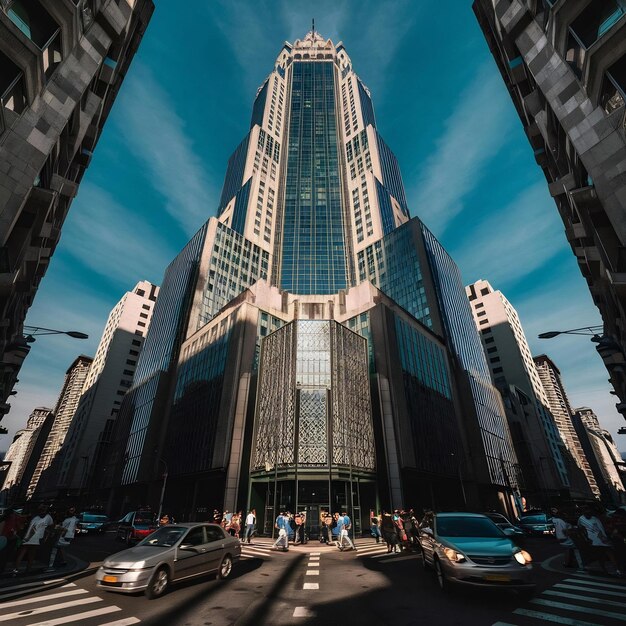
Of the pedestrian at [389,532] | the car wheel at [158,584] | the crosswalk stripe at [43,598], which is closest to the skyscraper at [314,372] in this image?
the pedestrian at [389,532]

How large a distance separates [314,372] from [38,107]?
30.4 metres

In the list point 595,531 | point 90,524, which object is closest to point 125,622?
point 595,531

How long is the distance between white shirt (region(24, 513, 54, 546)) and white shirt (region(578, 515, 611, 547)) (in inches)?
686

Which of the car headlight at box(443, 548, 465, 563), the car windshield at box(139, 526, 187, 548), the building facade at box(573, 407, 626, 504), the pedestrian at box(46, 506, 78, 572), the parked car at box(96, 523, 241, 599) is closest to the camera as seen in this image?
the car headlight at box(443, 548, 465, 563)

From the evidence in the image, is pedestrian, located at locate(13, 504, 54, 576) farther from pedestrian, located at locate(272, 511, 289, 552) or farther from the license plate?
the license plate

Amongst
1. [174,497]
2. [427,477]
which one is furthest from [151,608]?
[174,497]

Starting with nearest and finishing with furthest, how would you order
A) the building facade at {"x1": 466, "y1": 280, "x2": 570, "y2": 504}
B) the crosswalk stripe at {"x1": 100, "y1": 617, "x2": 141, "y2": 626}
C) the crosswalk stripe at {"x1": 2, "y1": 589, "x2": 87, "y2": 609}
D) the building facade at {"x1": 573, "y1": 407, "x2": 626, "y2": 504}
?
the crosswalk stripe at {"x1": 100, "y1": 617, "x2": 141, "y2": 626}, the crosswalk stripe at {"x1": 2, "y1": 589, "x2": 87, "y2": 609}, the building facade at {"x1": 466, "y1": 280, "x2": 570, "y2": 504}, the building facade at {"x1": 573, "y1": 407, "x2": 626, "y2": 504}

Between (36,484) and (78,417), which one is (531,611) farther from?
(36,484)

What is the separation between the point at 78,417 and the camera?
314ft

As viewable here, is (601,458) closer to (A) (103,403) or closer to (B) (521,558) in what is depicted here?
(A) (103,403)

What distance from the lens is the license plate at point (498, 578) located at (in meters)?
6.93

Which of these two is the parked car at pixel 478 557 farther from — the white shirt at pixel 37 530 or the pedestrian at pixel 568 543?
the white shirt at pixel 37 530

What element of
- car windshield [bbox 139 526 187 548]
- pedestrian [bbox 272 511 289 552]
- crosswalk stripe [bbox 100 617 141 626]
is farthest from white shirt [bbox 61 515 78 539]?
pedestrian [bbox 272 511 289 552]

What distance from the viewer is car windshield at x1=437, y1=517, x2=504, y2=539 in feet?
28.0
